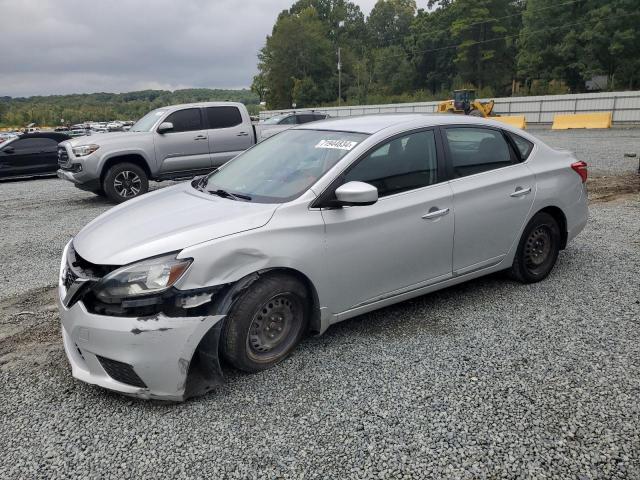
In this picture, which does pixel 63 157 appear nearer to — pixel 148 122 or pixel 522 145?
pixel 148 122

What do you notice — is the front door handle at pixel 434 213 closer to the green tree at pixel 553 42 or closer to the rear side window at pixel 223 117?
the rear side window at pixel 223 117

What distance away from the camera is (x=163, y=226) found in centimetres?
315

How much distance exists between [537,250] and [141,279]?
3.54 metres

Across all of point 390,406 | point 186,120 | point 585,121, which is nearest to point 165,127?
point 186,120

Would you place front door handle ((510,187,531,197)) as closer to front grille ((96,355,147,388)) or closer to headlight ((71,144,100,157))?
front grille ((96,355,147,388))

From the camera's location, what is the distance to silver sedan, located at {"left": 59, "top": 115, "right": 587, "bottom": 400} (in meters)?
2.81

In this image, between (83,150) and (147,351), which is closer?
(147,351)

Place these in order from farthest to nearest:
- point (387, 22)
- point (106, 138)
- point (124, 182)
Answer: point (387, 22) → point (124, 182) → point (106, 138)

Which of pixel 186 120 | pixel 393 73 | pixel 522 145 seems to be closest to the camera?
pixel 522 145

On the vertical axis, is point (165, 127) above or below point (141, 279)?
above

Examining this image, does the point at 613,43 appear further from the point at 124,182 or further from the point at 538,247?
the point at 538,247

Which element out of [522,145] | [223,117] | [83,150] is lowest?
[83,150]

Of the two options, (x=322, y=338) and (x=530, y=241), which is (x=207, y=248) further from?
(x=530, y=241)

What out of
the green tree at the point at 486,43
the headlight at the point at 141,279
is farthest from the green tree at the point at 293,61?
the headlight at the point at 141,279
